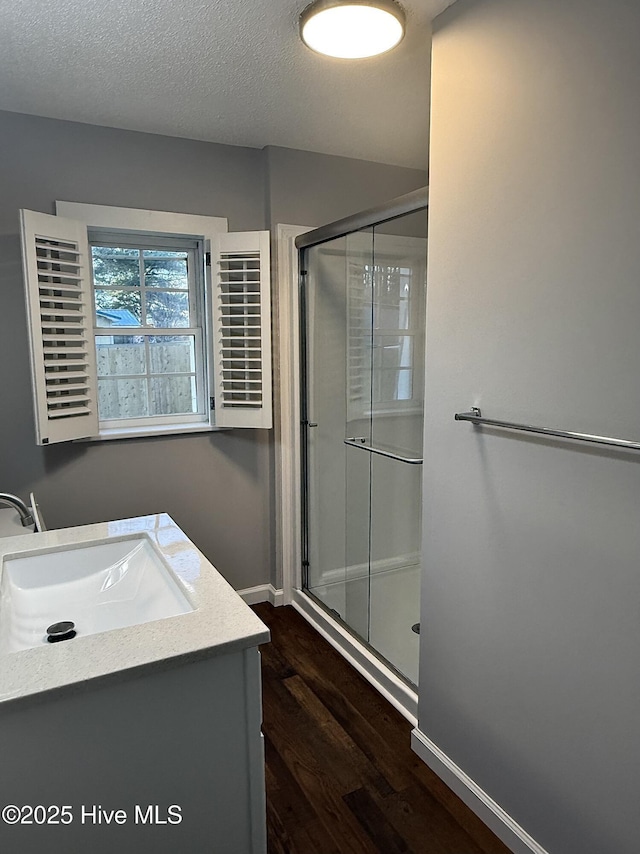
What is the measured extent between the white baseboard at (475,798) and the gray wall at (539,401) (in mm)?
27

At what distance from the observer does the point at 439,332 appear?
71.2 inches

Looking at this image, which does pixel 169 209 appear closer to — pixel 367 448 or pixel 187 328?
pixel 187 328

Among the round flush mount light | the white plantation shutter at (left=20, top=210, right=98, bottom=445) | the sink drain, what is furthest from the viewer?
the white plantation shutter at (left=20, top=210, right=98, bottom=445)

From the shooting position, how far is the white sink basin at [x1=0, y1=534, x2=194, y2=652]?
4.73ft

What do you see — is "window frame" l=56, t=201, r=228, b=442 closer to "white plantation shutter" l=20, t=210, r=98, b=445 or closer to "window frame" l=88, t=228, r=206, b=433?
"window frame" l=88, t=228, r=206, b=433

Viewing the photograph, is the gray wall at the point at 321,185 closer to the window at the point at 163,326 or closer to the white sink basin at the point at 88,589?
the window at the point at 163,326

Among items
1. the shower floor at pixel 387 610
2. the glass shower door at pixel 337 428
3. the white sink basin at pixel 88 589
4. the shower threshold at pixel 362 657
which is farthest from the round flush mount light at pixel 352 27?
the shower threshold at pixel 362 657

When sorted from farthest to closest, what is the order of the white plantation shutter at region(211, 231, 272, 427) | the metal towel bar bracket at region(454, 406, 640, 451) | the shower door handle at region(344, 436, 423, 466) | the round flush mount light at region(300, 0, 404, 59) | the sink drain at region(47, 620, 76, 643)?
the white plantation shutter at region(211, 231, 272, 427) < the shower door handle at region(344, 436, 423, 466) < the round flush mount light at region(300, 0, 404, 59) < the sink drain at region(47, 620, 76, 643) < the metal towel bar bracket at region(454, 406, 640, 451)

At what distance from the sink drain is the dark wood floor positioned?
90 centimetres

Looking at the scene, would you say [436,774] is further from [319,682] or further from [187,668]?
[187,668]

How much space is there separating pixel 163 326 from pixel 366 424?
1137mm

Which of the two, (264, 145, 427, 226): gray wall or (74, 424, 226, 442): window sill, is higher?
(264, 145, 427, 226): gray wall

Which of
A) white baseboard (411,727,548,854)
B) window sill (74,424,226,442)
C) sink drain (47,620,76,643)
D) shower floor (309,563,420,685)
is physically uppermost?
window sill (74,424,226,442)

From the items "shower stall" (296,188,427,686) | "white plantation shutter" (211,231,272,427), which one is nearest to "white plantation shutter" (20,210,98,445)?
"white plantation shutter" (211,231,272,427)
